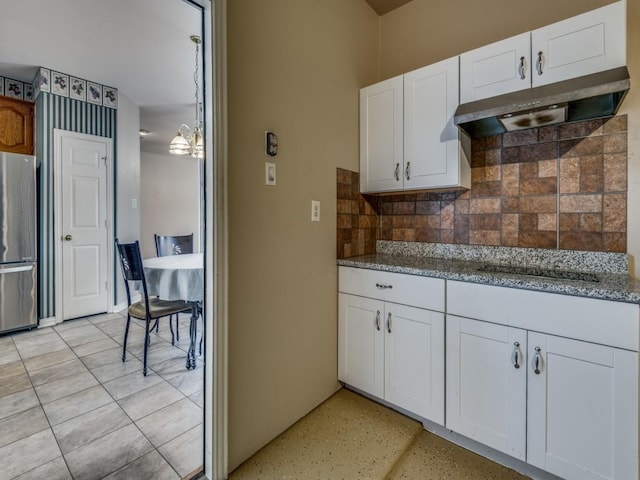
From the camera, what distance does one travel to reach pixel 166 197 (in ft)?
22.0

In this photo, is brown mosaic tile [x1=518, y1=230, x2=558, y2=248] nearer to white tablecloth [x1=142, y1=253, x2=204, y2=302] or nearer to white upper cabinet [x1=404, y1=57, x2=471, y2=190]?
white upper cabinet [x1=404, y1=57, x2=471, y2=190]

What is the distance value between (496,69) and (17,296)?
454 centimetres

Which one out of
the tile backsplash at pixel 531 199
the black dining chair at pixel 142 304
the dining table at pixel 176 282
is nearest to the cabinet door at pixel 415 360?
A: the tile backsplash at pixel 531 199

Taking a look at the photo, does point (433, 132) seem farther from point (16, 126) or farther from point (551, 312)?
point (16, 126)

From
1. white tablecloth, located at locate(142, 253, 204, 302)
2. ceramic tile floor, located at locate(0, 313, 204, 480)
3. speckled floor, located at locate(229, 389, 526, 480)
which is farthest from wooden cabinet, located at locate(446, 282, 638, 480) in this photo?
white tablecloth, located at locate(142, 253, 204, 302)

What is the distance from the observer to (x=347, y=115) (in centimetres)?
208

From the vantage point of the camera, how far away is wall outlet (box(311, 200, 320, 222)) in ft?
5.94

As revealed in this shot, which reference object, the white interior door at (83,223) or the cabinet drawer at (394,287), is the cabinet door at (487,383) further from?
the white interior door at (83,223)

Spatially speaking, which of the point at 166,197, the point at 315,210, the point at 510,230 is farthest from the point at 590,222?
the point at 166,197

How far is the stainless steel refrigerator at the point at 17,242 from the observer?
10.0 feet

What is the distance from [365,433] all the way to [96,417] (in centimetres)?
158

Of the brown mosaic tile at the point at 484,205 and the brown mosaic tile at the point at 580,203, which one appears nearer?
the brown mosaic tile at the point at 580,203

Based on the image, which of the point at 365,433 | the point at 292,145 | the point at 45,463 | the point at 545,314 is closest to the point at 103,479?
the point at 45,463

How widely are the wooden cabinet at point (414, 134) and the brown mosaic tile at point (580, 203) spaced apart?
0.49 m
